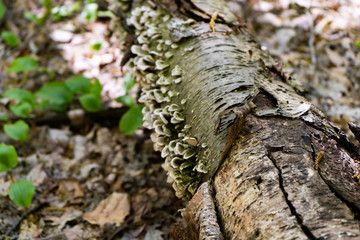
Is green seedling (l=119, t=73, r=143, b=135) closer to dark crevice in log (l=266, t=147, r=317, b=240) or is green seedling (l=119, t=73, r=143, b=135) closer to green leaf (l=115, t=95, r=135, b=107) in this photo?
A: green leaf (l=115, t=95, r=135, b=107)

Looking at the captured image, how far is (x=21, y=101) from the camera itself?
3.51 meters

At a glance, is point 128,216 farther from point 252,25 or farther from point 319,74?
point 252,25

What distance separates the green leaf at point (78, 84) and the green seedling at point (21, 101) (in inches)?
18.5

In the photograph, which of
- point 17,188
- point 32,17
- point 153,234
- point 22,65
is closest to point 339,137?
point 153,234

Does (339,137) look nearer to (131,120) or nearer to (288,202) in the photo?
(288,202)

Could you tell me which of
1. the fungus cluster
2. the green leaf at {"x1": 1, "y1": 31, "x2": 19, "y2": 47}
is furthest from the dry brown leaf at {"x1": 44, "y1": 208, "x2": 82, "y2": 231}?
the green leaf at {"x1": 1, "y1": 31, "x2": 19, "y2": 47}

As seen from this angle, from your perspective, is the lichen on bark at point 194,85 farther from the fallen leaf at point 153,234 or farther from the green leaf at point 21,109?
the green leaf at point 21,109

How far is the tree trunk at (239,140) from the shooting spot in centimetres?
137

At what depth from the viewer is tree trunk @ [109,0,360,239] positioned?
1.37 meters

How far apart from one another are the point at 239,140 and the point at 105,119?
2.43m

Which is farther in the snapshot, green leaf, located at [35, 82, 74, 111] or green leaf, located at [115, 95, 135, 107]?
green leaf, located at [35, 82, 74, 111]

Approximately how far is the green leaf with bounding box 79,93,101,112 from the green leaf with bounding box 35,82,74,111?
0.30 meters

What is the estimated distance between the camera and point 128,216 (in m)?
2.78

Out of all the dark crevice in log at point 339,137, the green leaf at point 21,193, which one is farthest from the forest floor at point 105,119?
the dark crevice in log at point 339,137
